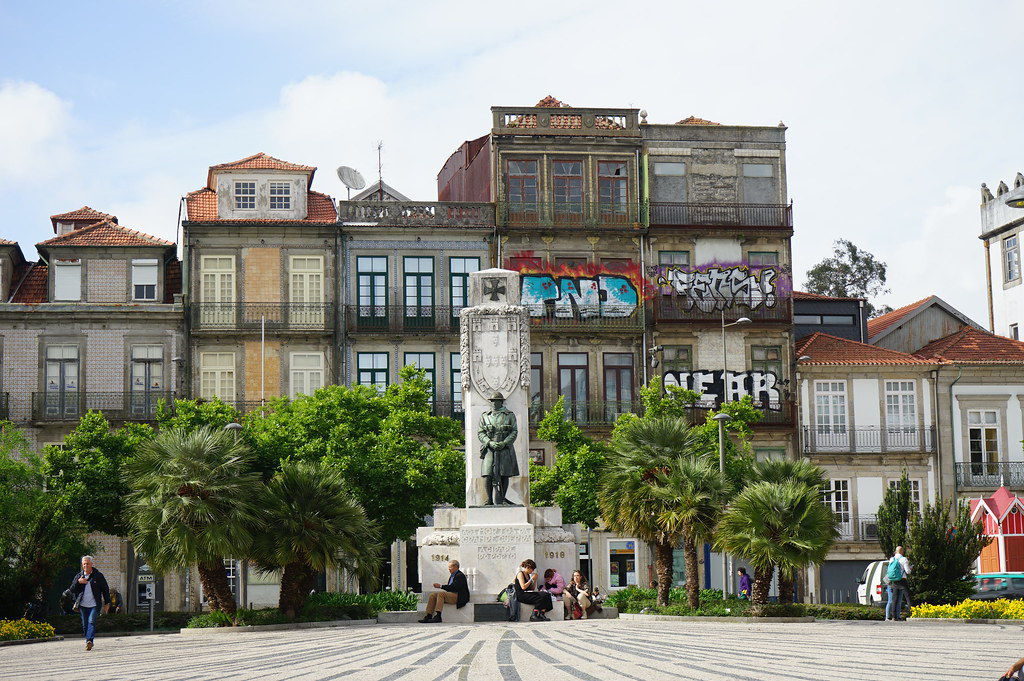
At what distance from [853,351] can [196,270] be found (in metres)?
24.1

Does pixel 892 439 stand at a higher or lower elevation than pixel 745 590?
higher

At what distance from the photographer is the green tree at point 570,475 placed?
4484 cm

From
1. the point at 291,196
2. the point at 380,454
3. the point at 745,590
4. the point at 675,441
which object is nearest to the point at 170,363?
the point at 291,196

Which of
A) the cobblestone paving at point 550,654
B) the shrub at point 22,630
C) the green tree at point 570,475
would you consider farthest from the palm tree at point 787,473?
the shrub at point 22,630

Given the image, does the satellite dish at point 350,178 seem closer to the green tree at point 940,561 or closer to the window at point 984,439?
the window at point 984,439

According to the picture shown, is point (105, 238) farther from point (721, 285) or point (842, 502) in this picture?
point (842, 502)

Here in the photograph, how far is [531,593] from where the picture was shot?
30.7m

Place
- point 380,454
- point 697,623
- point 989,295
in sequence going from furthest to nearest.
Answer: point 989,295 → point 380,454 → point 697,623

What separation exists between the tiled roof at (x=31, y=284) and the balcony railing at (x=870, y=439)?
27.7 m

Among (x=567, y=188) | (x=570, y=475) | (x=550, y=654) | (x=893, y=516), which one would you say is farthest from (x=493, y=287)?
(x=567, y=188)

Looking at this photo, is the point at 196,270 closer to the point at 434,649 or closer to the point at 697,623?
the point at 697,623

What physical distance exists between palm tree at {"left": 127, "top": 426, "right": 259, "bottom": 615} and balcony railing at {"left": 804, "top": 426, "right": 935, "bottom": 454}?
28966mm

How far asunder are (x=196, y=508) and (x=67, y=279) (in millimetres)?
25895

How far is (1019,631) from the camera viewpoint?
25734 mm
